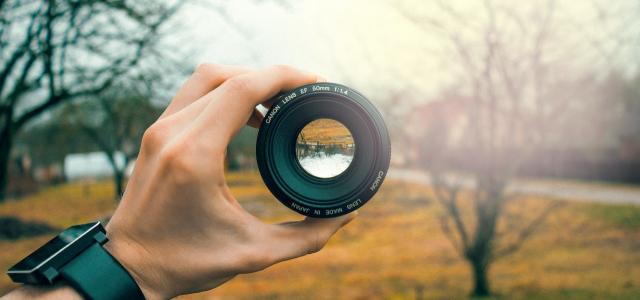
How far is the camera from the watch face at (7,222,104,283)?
93cm

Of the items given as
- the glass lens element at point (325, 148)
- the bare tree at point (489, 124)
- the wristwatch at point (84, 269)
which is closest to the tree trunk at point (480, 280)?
the bare tree at point (489, 124)

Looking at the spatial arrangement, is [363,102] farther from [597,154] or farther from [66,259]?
[597,154]

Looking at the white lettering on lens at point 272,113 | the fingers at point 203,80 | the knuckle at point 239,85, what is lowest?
the white lettering on lens at point 272,113

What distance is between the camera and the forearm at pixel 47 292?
922 millimetres

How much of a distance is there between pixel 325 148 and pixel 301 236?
306mm

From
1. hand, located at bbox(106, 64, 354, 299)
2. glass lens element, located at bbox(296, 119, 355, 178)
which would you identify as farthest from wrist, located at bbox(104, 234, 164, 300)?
glass lens element, located at bbox(296, 119, 355, 178)

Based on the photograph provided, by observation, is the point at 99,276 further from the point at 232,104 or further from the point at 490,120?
the point at 490,120

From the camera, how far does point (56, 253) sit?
37.0 inches

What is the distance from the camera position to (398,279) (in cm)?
945

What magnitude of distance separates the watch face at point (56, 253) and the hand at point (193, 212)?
0.07 meters

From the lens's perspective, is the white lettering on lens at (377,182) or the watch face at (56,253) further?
the white lettering on lens at (377,182)

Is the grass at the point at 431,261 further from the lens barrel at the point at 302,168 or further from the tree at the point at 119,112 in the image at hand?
the lens barrel at the point at 302,168

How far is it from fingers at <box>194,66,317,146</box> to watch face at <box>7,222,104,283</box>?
0.28m

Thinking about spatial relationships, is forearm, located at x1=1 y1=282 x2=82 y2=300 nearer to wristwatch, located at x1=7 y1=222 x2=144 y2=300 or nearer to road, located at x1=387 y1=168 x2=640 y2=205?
wristwatch, located at x1=7 y1=222 x2=144 y2=300
